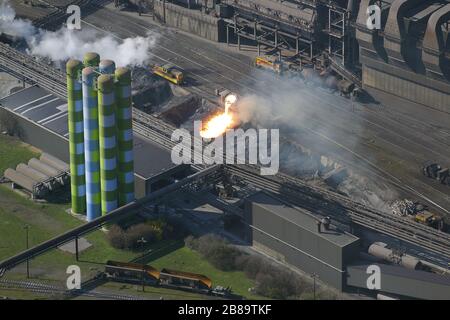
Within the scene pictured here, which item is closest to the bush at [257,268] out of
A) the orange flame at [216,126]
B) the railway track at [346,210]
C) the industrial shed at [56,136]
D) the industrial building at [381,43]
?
the railway track at [346,210]

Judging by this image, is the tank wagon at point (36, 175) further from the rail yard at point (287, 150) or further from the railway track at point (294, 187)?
the railway track at point (294, 187)

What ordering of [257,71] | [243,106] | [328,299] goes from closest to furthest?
1. [328,299]
2. [243,106]
3. [257,71]

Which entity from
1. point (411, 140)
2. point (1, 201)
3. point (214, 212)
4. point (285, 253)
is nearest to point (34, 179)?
point (1, 201)

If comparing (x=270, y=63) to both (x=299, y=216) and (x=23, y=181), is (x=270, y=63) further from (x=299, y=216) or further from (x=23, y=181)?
(x=299, y=216)

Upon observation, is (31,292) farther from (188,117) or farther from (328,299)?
(188,117)

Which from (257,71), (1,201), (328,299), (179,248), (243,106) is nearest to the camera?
(328,299)
